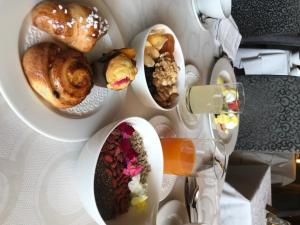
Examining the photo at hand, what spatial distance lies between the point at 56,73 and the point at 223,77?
2.85 ft

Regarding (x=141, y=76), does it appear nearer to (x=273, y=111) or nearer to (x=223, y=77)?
(x=223, y=77)

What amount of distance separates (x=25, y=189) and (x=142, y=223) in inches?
11.0

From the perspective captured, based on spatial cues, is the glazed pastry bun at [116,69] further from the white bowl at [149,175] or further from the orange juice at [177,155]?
the orange juice at [177,155]

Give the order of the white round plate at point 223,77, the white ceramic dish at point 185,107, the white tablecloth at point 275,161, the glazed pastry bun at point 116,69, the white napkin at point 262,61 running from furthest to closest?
the white tablecloth at point 275,161 → the white napkin at point 262,61 → the white round plate at point 223,77 → the white ceramic dish at point 185,107 → the glazed pastry bun at point 116,69

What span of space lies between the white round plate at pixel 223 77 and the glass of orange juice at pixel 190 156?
0.16 metres

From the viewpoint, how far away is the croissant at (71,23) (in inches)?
25.1

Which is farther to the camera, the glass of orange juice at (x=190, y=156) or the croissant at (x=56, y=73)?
the glass of orange juice at (x=190, y=156)

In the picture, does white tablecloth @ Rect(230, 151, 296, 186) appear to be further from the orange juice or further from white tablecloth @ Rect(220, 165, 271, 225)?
the orange juice

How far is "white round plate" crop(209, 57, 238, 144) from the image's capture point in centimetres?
129

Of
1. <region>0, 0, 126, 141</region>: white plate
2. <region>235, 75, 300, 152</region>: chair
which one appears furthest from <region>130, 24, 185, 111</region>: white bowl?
<region>235, 75, 300, 152</region>: chair

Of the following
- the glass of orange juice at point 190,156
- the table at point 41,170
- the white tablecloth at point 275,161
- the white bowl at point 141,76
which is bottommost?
the white tablecloth at point 275,161

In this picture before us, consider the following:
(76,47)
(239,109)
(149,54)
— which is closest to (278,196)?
(239,109)

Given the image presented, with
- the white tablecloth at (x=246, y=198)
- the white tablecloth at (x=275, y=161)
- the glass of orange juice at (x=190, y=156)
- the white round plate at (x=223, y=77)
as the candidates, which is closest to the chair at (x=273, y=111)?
the white tablecloth at (x=246, y=198)

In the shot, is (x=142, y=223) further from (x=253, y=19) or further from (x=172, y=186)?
(x=253, y=19)
